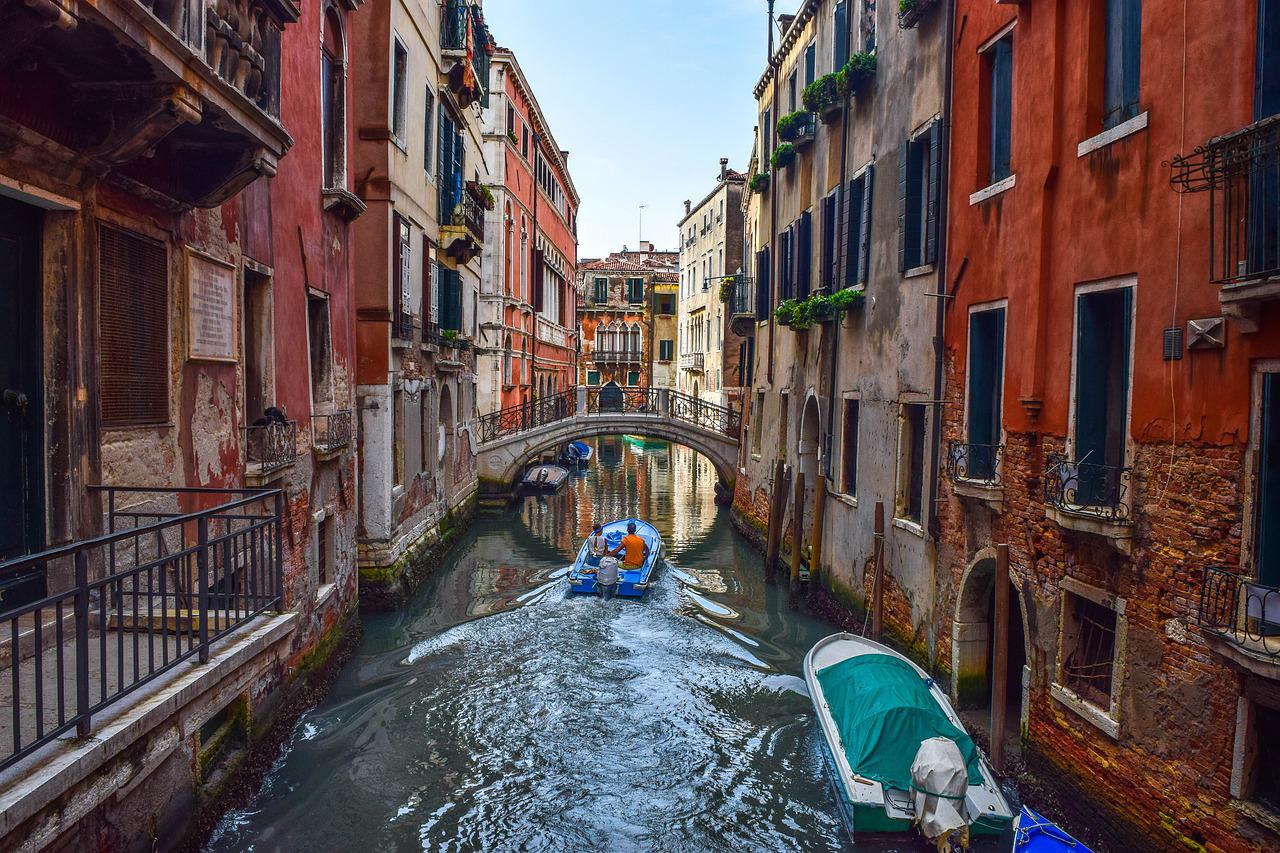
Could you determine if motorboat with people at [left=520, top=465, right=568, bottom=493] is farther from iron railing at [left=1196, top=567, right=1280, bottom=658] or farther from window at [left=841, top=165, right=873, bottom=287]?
iron railing at [left=1196, top=567, right=1280, bottom=658]

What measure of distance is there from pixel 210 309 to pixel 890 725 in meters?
6.03

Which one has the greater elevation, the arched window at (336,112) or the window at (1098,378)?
the arched window at (336,112)

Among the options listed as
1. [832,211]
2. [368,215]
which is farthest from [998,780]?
[368,215]

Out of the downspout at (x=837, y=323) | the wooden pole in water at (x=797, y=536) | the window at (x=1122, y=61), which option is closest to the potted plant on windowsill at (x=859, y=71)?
the downspout at (x=837, y=323)

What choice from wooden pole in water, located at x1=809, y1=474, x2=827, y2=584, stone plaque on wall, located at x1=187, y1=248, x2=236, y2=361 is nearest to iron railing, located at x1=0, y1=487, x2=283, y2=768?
stone plaque on wall, located at x1=187, y1=248, x2=236, y2=361

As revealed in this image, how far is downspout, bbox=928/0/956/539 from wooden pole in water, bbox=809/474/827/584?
3.85 meters

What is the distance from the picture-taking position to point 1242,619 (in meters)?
5.00

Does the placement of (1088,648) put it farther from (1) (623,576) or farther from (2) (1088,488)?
(1) (623,576)

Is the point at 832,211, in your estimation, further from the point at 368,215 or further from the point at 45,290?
the point at 45,290

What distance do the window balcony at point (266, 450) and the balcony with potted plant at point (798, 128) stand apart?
10013 millimetres

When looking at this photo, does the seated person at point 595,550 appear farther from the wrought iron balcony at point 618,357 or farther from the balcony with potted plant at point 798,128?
the wrought iron balcony at point 618,357

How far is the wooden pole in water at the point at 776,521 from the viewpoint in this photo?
15.4 meters

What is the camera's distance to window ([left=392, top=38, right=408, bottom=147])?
12633 mm

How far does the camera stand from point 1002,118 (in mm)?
8328
